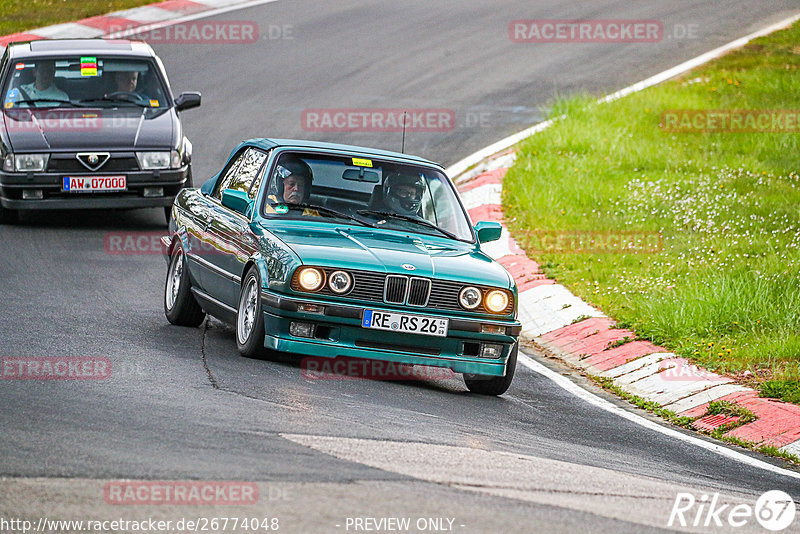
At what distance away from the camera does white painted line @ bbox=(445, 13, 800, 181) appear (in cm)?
1778

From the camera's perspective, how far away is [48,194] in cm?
1370

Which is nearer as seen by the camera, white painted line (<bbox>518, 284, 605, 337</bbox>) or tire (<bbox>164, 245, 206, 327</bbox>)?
tire (<bbox>164, 245, 206, 327</bbox>)

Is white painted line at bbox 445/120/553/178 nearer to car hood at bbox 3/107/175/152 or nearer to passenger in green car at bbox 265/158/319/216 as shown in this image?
car hood at bbox 3/107/175/152

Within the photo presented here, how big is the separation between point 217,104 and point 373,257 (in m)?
12.6

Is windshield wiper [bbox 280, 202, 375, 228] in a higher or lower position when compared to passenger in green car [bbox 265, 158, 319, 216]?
lower

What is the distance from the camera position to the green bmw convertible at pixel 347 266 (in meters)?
8.02

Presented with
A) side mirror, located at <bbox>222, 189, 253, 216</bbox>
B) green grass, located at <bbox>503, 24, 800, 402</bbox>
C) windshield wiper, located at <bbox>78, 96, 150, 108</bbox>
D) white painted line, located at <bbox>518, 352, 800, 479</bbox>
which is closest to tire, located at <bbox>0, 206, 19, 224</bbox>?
windshield wiper, located at <bbox>78, 96, 150, 108</bbox>

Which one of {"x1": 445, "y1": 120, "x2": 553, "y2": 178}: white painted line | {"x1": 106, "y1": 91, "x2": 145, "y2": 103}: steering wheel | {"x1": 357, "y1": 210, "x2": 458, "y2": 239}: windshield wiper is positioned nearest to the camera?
{"x1": 357, "y1": 210, "x2": 458, "y2": 239}: windshield wiper

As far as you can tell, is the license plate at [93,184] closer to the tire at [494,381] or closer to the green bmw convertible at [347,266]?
the green bmw convertible at [347,266]

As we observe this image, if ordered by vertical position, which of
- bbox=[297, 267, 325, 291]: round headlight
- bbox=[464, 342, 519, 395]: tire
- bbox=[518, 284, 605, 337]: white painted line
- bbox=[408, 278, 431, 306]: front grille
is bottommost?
bbox=[518, 284, 605, 337]: white painted line

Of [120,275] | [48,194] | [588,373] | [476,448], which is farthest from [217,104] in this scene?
[476,448]

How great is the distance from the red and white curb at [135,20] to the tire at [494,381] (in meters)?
17.3

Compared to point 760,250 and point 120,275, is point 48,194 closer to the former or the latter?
point 120,275

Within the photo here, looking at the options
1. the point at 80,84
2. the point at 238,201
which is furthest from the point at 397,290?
the point at 80,84
